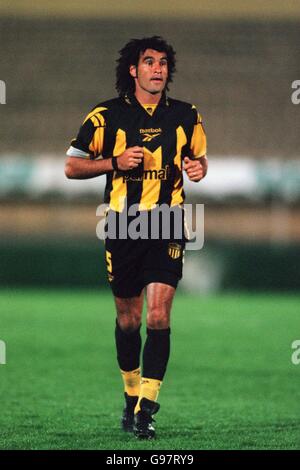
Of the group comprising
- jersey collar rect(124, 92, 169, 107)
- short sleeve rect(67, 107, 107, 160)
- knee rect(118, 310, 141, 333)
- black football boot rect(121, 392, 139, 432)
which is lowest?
black football boot rect(121, 392, 139, 432)

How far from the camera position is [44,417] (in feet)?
22.2

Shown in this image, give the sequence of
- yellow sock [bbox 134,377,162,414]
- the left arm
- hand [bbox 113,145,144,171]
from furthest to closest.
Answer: the left arm < yellow sock [bbox 134,377,162,414] < hand [bbox 113,145,144,171]

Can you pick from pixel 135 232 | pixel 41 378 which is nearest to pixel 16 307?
pixel 41 378

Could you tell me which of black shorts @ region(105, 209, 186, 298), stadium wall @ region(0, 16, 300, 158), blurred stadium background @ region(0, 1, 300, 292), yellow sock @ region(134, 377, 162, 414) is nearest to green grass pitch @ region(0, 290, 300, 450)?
yellow sock @ region(134, 377, 162, 414)

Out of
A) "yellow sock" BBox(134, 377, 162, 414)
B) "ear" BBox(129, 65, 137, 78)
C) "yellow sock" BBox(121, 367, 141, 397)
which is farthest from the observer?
"yellow sock" BBox(121, 367, 141, 397)

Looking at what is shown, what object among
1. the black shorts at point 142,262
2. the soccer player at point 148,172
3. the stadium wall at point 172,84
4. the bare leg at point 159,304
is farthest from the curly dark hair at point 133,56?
the stadium wall at point 172,84

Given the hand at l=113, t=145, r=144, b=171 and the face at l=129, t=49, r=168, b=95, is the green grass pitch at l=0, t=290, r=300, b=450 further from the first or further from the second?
the face at l=129, t=49, r=168, b=95

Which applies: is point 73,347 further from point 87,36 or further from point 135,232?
point 87,36

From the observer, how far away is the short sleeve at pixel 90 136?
6.07 meters

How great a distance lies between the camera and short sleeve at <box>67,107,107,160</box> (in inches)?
239

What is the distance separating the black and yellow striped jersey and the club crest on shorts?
0.23 metres

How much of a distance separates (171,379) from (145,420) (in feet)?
9.95

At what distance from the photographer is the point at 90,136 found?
6.09 meters

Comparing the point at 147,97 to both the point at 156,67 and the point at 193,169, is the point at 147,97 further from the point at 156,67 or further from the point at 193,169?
the point at 193,169
